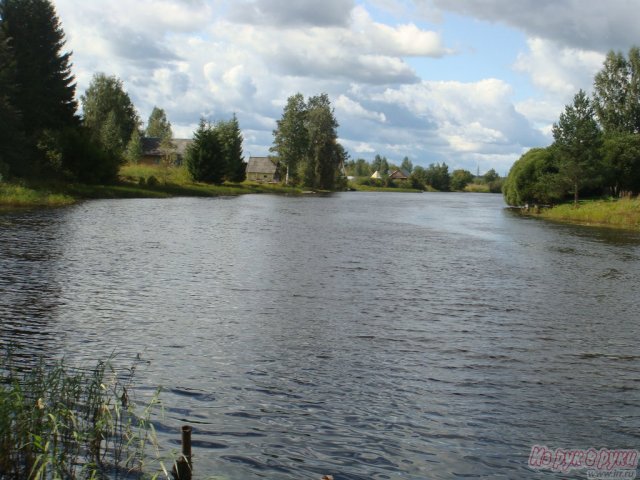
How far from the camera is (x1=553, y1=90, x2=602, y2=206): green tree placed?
68438mm

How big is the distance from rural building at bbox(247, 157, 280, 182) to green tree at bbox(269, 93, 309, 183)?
849 inches

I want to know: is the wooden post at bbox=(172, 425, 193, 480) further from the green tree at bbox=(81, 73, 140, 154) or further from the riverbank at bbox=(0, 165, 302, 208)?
the green tree at bbox=(81, 73, 140, 154)

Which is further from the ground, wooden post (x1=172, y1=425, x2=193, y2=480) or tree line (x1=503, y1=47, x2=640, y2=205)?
tree line (x1=503, y1=47, x2=640, y2=205)

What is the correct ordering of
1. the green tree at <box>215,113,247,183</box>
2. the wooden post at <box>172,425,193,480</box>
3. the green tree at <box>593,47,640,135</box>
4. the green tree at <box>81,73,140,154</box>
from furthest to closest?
the green tree at <box>81,73,140,154</box> < the green tree at <box>215,113,247,183</box> < the green tree at <box>593,47,640,135</box> < the wooden post at <box>172,425,193,480</box>

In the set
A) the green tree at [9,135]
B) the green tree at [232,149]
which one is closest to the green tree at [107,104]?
the green tree at [232,149]

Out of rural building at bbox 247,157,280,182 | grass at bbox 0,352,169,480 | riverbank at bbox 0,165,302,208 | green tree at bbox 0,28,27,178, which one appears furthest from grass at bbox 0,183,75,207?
rural building at bbox 247,157,280,182

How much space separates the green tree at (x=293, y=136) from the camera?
142m

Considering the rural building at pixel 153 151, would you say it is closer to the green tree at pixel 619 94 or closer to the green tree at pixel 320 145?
the green tree at pixel 320 145

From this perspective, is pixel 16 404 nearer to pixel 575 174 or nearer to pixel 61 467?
pixel 61 467

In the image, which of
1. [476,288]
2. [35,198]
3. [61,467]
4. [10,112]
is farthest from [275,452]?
[10,112]

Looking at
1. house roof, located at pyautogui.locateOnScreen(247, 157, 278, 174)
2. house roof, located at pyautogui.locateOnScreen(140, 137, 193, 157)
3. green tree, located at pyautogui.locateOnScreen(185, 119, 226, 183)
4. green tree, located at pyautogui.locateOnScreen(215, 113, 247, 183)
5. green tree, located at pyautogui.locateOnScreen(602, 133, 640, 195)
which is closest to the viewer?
green tree, located at pyautogui.locateOnScreen(602, 133, 640, 195)

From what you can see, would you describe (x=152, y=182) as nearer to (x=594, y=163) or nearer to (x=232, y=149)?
(x=232, y=149)

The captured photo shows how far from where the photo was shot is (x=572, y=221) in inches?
2466

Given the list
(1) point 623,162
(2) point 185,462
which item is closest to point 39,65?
(1) point 623,162
